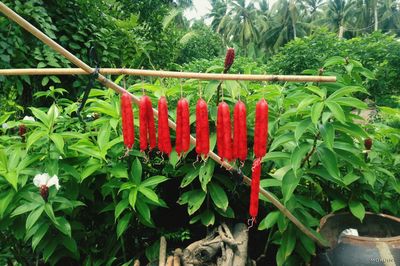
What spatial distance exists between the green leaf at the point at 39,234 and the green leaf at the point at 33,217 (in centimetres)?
11

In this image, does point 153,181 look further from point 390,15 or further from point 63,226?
point 390,15

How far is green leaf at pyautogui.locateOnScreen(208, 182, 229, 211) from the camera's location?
2.67 meters

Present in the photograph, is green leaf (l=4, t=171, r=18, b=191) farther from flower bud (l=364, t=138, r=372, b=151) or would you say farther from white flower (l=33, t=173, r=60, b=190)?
flower bud (l=364, t=138, r=372, b=151)

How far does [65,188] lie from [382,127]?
2505mm

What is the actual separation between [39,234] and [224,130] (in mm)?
1452

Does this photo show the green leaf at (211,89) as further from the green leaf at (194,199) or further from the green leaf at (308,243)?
the green leaf at (308,243)

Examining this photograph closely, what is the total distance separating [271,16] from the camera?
4619 cm

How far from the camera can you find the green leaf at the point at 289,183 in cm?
231

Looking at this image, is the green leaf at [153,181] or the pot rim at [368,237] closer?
the pot rim at [368,237]

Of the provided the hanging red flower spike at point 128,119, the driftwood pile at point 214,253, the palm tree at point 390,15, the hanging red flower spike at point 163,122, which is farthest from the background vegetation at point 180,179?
the palm tree at point 390,15

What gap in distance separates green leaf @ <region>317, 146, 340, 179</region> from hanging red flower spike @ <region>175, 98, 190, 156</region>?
0.92 m

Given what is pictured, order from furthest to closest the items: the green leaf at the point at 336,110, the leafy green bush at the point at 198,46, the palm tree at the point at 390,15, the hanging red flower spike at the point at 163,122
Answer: the palm tree at the point at 390,15
the leafy green bush at the point at 198,46
the green leaf at the point at 336,110
the hanging red flower spike at the point at 163,122

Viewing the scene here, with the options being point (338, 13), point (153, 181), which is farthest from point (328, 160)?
point (338, 13)

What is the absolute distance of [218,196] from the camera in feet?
8.95
